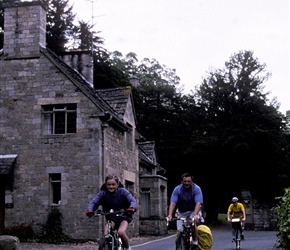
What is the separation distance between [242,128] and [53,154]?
19969 millimetres

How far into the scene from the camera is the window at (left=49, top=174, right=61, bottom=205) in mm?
21300

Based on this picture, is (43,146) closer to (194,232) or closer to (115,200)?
(194,232)

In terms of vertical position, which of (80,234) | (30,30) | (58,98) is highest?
(30,30)

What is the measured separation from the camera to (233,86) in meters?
41.0

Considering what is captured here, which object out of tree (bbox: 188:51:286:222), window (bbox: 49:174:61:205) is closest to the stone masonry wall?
window (bbox: 49:174:61:205)

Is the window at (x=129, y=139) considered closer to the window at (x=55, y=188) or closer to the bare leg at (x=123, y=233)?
the window at (x=55, y=188)

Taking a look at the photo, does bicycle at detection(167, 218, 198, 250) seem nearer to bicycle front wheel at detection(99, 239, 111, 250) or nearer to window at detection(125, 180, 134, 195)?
bicycle front wheel at detection(99, 239, 111, 250)

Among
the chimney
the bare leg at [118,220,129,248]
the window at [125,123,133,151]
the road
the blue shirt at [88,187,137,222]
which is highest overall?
the chimney

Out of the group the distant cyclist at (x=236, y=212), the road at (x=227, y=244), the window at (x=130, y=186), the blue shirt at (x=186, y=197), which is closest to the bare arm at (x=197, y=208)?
the blue shirt at (x=186, y=197)

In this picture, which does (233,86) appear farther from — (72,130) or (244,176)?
(72,130)

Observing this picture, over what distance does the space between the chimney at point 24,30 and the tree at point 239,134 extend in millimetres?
19087

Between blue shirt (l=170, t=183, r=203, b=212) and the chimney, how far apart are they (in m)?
13.1

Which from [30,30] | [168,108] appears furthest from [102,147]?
[168,108]

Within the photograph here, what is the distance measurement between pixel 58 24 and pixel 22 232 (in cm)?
2522
